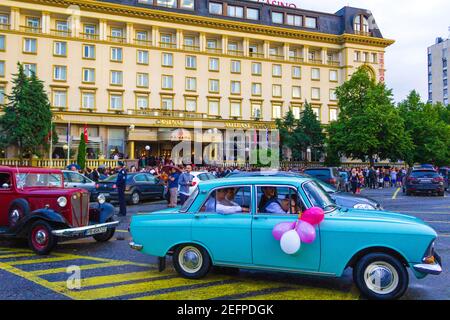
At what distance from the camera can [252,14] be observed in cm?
5594

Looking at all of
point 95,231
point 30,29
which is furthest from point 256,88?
point 95,231

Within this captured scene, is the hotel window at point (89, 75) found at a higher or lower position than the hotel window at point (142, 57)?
lower

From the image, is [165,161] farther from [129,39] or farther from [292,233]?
[292,233]

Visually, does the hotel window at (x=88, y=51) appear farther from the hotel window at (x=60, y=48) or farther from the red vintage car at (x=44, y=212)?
the red vintage car at (x=44, y=212)

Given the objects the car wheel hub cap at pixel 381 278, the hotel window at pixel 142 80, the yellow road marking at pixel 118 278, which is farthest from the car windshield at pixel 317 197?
the hotel window at pixel 142 80

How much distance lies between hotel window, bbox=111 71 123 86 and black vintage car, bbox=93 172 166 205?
2998 centimetres

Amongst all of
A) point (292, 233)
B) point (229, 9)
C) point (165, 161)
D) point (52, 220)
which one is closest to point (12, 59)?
point (165, 161)

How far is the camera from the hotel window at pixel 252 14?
55.6 metres

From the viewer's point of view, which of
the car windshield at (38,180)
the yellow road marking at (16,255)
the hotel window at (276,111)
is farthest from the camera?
the hotel window at (276,111)

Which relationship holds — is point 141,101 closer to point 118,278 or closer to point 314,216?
point 118,278

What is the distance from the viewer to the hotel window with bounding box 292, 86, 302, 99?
188ft

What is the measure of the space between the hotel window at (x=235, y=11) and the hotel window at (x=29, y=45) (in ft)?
80.1

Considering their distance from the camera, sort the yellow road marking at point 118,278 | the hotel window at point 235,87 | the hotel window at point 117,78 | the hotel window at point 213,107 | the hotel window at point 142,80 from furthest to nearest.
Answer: the hotel window at point 235,87 < the hotel window at point 213,107 < the hotel window at point 142,80 < the hotel window at point 117,78 < the yellow road marking at point 118,278

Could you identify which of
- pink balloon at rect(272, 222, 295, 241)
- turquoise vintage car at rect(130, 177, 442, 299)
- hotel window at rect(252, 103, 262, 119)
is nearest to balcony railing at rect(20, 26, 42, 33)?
hotel window at rect(252, 103, 262, 119)
